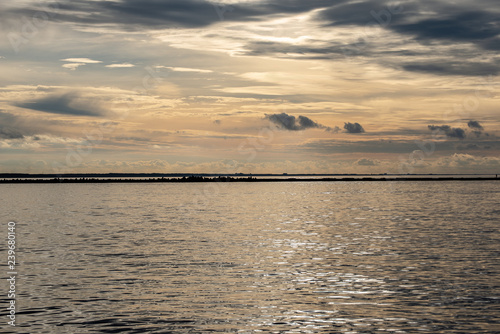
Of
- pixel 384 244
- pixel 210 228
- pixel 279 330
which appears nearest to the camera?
pixel 279 330

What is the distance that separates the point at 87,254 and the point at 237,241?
12.8m

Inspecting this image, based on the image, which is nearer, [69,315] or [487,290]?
[69,315]

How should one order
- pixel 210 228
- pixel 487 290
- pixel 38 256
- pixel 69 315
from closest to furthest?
1. pixel 69 315
2. pixel 487 290
3. pixel 38 256
4. pixel 210 228

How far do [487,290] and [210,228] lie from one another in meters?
34.3

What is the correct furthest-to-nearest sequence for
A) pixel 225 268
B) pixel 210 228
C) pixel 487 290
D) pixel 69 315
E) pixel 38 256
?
pixel 210 228, pixel 38 256, pixel 225 268, pixel 487 290, pixel 69 315

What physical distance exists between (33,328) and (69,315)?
2.00 m

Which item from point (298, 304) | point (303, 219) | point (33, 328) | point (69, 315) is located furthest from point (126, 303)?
point (303, 219)

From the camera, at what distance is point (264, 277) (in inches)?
1201

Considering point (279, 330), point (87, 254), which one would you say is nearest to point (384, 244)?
point (87, 254)

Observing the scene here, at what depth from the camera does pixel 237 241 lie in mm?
46219

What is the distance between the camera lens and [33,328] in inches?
822

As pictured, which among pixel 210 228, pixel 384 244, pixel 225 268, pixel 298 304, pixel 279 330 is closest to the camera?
pixel 279 330

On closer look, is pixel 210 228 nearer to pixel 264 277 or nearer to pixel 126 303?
pixel 264 277

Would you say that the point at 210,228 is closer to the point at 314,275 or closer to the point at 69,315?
the point at 314,275
